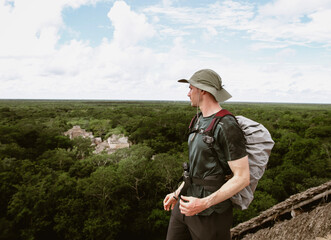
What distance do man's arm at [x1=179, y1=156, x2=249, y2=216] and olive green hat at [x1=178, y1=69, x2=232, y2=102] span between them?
0.63 metres

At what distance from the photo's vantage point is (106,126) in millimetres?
55250

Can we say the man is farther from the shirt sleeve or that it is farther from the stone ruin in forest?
the stone ruin in forest

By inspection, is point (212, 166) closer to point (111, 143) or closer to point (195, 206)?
point (195, 206)

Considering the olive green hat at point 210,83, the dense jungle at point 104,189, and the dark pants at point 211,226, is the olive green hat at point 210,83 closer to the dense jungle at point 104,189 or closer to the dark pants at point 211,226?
the dark pants at point 211,226

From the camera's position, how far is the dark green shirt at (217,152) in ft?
6.18

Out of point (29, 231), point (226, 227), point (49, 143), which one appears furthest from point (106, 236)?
point (49, 143)

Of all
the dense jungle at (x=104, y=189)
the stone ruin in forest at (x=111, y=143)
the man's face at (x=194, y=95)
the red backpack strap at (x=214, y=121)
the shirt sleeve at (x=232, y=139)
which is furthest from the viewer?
the stone ruin in forest at (x=111, y=143)

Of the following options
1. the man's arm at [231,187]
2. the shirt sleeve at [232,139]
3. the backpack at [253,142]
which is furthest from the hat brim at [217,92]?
the man's arm at [231,187]

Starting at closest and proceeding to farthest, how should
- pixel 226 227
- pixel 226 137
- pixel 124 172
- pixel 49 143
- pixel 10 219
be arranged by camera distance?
1. pixel 226 137
2. pixel 226 227
3. pixel 10 219
4. pixel 124 172
5. pixel 49 143

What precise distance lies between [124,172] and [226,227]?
20723 millimetres

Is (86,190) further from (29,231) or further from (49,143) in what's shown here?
(49,143)

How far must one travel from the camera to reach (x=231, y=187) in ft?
6.27

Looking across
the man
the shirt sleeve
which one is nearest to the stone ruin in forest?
the man

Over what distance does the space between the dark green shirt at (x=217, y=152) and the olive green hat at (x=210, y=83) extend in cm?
22
